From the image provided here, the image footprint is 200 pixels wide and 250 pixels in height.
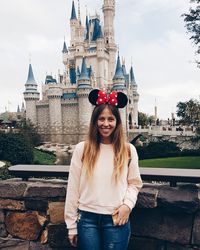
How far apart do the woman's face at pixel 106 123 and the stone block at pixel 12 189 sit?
95 cm

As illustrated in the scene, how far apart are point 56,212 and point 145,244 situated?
74 cm

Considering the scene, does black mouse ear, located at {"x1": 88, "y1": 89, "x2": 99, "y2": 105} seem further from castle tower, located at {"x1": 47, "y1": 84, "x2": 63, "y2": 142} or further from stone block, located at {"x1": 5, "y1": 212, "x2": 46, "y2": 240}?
castle tower, located at {"x1": 47, "y1": 84, "x2": 63, "y2": 142}

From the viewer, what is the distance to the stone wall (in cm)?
214

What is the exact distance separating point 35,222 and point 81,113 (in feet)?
109

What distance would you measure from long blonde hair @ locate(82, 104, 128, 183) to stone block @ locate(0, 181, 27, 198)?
33.3 inches

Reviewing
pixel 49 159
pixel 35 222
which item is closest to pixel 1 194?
pixel 35 222

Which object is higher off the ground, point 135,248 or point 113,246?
point 113,246

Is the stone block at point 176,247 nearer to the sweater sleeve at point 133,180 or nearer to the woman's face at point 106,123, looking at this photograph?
the sweater sleeve at point 133,180

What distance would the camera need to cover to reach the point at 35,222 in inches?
96.5

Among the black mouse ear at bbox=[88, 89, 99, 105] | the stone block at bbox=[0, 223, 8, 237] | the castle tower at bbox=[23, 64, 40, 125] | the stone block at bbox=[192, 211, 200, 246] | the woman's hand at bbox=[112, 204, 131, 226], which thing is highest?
the castle tower at bbox=[23, 64, 40, 125]

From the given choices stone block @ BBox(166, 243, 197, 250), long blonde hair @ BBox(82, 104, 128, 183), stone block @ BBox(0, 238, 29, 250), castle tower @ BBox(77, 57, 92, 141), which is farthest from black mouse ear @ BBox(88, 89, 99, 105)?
castle tower @ BBox(77, 57, 92, 141)

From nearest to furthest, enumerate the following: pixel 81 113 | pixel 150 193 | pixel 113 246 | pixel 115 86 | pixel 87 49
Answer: pixel 113 246 → pixel 150 193 → pixel 81 113 → pixel 115 86 → pixel 87 49

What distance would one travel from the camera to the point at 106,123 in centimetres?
194

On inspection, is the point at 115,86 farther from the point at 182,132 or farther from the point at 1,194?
the point at 1,194
